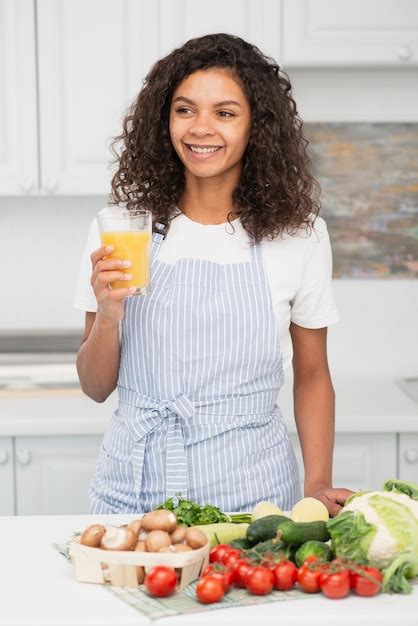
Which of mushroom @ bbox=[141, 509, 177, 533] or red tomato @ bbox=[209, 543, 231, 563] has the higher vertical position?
mushroom @ bbox=[141, 509, 177, 533]

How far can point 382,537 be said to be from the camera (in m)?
1.42

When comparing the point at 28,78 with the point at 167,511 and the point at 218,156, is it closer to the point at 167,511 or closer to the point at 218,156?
the point at 218,156

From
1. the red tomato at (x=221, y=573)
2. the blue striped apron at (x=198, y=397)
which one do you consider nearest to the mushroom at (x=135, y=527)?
the red tomato at (x=221, y=573)

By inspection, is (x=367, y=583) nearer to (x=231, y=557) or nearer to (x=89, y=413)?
(x=231, y=557)

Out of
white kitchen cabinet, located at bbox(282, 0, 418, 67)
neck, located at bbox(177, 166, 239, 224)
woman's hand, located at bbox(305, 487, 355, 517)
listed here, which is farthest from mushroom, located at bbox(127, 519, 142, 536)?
white kitchen cabinet, located at bbox(282, 0, 418, 67)

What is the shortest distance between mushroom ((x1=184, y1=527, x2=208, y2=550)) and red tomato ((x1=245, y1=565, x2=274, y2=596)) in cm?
8

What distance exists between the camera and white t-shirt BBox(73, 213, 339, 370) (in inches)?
81.1

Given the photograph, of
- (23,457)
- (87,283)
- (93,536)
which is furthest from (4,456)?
(93,536)

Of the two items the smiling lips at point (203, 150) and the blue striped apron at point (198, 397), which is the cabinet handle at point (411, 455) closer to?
the blue striped apron at point (198, 397)

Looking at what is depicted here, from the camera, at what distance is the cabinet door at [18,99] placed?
293 cm

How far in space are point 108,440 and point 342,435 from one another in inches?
38.5

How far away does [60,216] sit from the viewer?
11.2 feet

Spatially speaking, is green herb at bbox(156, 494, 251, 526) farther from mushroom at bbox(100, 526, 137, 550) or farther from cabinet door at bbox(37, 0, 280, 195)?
cabinet door at bbox(37, 0, 280, 195)

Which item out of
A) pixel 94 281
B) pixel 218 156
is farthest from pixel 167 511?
pixel 218 156
